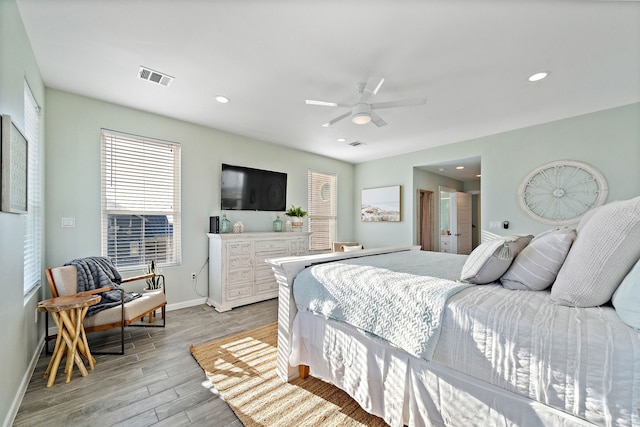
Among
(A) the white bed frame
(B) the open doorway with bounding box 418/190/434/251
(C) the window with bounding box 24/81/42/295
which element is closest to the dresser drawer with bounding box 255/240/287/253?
(A) the white bed frame

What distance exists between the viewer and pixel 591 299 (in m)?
1.10

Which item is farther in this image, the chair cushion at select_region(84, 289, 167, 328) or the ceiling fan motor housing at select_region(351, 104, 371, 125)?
the ceiling fan motor housing at select_region(351, 104, 371, 125)

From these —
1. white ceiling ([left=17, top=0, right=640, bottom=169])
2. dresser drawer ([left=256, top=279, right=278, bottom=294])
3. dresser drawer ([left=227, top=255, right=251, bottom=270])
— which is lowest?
dresser drawer ([left=256, top=279, right=278, bottom=294])

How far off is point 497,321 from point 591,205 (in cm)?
362

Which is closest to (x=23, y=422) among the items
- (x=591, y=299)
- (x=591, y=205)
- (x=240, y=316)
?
(x=240, y=316)

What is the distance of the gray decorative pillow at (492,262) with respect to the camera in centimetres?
145

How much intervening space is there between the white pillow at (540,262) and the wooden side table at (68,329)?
3050 millimetres

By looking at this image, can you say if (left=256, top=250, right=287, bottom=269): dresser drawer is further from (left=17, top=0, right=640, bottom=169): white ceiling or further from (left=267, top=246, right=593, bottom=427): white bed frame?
(left=267, top=246, right=593, bottom=427): white bed frame

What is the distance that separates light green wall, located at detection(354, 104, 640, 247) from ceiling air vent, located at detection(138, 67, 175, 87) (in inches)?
168

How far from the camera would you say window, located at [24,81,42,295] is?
2240mm

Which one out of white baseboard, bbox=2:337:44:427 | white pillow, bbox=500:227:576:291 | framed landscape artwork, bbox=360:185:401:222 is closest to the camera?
white pillow, bbox=500:227:576:291

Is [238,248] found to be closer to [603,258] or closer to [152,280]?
[152,280]

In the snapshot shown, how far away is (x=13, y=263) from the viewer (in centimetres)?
166

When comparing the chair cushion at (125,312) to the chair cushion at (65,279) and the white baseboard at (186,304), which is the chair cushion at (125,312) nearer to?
the chair cushion at (65,279)
